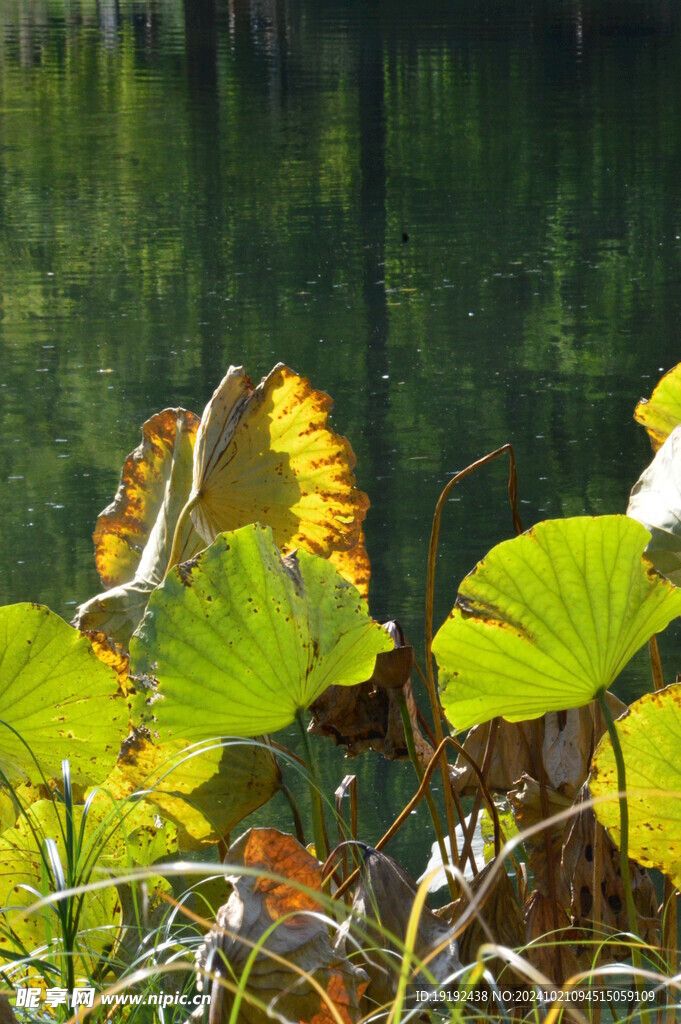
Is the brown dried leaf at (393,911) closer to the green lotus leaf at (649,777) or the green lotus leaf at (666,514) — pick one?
the green lotus leaf at (649,777)

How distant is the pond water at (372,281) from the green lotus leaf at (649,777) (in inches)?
41.9

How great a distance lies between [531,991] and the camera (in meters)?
Result: 0.72

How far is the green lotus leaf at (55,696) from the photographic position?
28.7 inches

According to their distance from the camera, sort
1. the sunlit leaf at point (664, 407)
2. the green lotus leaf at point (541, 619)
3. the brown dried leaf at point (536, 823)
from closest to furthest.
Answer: the green lotus leaf at point (541, 619) < the brown dried leaf at point (536, 823) < the sunlit leaf at point (664, 407)

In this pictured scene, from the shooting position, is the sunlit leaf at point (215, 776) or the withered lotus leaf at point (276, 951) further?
the sunlit leaf at point (215, 776)

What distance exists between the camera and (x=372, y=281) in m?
6.04

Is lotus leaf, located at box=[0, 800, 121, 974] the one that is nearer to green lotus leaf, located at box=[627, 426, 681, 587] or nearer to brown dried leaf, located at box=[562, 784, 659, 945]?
brown dried leaf, located at box=[562, 784, 659, 945]

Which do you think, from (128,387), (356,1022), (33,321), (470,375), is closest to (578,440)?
(470,375)

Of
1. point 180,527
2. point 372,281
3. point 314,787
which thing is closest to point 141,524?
point 180,527

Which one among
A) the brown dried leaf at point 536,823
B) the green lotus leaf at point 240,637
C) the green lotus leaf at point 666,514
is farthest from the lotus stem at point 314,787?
the green lotus leaf at point 666,514

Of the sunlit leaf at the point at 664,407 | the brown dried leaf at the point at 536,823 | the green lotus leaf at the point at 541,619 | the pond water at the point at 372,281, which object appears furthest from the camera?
the pond water at the point at 372,281

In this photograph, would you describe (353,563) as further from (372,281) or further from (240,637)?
(372,281)

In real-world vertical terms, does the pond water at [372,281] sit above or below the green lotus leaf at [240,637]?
below

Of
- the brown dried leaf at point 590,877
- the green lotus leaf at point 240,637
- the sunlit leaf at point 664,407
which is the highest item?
the sunlit leaf at point 664,407
